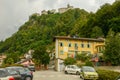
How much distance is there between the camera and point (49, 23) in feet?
608

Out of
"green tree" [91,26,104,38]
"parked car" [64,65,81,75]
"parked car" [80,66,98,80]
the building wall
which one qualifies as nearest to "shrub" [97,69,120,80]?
"parked car" [80,66,98,80]

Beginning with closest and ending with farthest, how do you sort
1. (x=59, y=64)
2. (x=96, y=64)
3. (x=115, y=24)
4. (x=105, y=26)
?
(x=96, y=64) → (x=59, y=64) → (x=115, y=24) → (x=105, y=26)

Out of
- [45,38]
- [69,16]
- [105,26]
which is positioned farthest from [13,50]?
[105,26]

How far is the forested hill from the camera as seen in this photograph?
102 m

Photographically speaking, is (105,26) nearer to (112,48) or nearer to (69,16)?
(112,48)

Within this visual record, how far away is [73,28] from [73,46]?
40507 mm

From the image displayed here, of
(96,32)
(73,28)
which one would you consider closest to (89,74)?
(96,32)

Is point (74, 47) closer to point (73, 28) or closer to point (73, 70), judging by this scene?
point (73, 70)

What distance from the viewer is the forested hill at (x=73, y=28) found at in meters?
102

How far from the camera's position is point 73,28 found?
417ft

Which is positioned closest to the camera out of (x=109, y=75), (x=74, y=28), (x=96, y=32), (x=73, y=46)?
(x=109, y=75)

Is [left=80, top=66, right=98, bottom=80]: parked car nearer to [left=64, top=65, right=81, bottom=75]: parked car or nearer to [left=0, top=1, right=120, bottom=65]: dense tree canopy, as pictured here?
[left=64, top=65, right=81, bottom=75]: parked car

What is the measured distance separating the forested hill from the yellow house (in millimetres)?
9675

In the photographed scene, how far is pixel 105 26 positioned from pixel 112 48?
142 ft
